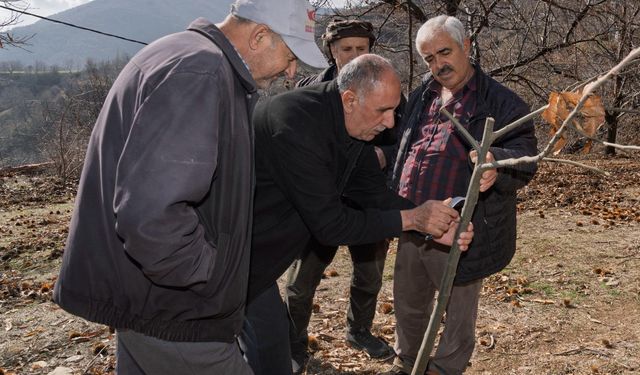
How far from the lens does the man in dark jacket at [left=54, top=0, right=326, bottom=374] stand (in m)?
1.45

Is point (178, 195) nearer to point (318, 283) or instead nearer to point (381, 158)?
point (318, 283)

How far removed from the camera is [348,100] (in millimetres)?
2373

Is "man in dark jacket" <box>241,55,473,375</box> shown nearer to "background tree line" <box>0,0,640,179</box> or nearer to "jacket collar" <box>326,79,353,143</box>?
"jacket collar" <box>326,79,353,143</box>

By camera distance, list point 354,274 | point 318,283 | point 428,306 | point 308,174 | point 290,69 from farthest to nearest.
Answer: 1. point 354,274
2. point 318,283
3. point 428,306
4. point 308,174
5. point 290,69

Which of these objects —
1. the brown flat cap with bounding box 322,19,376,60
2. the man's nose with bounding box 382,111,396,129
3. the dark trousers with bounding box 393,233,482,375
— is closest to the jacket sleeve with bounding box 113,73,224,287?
the man's nose with bounding box 382,111,396,129

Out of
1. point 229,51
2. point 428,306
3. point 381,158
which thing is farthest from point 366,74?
point 428,306

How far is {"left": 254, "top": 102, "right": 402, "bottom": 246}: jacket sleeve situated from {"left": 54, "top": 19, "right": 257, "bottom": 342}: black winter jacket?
0.48m

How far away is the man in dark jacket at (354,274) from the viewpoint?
3.65 meters

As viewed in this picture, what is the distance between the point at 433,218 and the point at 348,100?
615mm

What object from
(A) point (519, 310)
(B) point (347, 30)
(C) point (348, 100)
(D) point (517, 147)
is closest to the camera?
(C) point (348, 100)

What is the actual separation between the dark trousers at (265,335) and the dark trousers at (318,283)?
1047 millimetres

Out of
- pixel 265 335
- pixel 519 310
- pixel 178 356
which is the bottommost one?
pixel 519 310

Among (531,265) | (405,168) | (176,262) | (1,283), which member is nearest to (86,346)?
(1,283)

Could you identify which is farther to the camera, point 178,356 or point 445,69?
point 445,69
